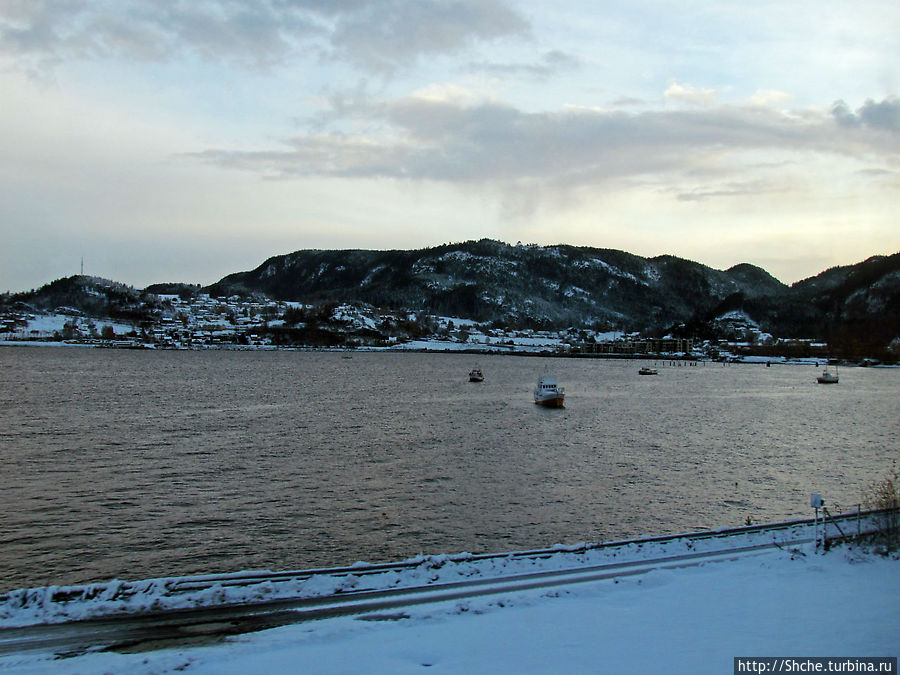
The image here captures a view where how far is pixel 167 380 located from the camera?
4048 inches

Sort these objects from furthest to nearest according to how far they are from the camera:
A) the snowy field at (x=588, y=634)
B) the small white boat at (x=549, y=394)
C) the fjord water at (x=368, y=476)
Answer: the small white boat at (x=549, y=394)
the fjord water at (x=368, y=476)
the snowy field at (x=588, y=634)

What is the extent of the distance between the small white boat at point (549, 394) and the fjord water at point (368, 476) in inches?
103

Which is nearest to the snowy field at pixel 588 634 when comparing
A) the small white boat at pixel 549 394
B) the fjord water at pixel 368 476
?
the fjord water at pixel 368 476

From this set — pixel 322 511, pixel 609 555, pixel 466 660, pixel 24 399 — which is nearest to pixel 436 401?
pixel 24 399

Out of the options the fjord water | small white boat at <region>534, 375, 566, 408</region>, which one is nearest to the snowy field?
the fjord water

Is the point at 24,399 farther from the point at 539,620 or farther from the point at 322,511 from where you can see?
the point at 539,620

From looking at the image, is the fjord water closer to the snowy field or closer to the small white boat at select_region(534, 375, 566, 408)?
the small white boat at select_region(534, 375, 566, 408)

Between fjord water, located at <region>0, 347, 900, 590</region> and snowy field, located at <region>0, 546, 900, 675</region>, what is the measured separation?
9.13 m

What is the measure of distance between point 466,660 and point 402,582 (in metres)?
3.95

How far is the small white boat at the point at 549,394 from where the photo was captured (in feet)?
245

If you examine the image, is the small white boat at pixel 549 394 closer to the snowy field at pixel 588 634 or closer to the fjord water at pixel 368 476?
the fjord water at pixel 368 476

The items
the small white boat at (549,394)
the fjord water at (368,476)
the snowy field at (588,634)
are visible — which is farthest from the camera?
the small white boat at (549,394)

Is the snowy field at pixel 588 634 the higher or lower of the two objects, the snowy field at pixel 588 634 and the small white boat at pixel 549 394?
the higher

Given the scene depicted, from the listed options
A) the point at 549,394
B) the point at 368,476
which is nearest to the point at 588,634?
the point at 368,476
